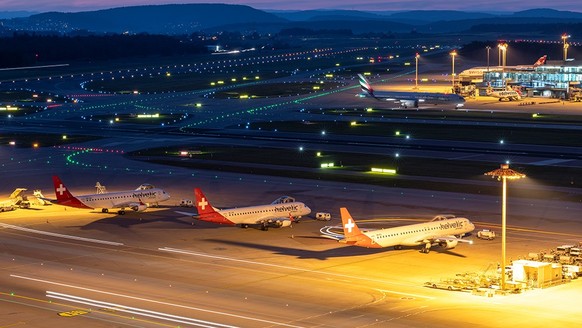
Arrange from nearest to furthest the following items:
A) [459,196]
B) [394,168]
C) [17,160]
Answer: [459,196] < [394,168] < [17,160]

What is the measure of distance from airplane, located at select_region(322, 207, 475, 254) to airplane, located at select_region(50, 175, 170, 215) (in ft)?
76.5

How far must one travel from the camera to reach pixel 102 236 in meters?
87.9

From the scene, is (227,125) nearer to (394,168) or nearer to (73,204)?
(394,168)

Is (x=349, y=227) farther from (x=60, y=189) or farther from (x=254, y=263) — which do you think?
(x=60, y=189)

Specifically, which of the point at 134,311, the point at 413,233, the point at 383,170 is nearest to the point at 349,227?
the point at 413,233

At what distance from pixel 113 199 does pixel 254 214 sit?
630 inches

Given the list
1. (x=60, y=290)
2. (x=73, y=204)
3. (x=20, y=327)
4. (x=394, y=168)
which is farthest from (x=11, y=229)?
(x=394, y=168)

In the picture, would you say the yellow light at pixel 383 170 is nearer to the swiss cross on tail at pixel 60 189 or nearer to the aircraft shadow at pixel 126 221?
the aircraft shadow at pixel 126 221

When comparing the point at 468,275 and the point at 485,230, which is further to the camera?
the point at 485,230

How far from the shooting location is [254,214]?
89.8 metres

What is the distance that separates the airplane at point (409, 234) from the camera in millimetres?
75812

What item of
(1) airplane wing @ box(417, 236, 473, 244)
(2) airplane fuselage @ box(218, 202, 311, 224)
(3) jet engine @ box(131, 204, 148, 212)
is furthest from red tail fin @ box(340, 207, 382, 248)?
(3) jet engine @ box(131, 204, 148, 212)

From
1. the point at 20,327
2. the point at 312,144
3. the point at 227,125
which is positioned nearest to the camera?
the point at 20,327

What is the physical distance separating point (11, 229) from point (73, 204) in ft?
24.2
